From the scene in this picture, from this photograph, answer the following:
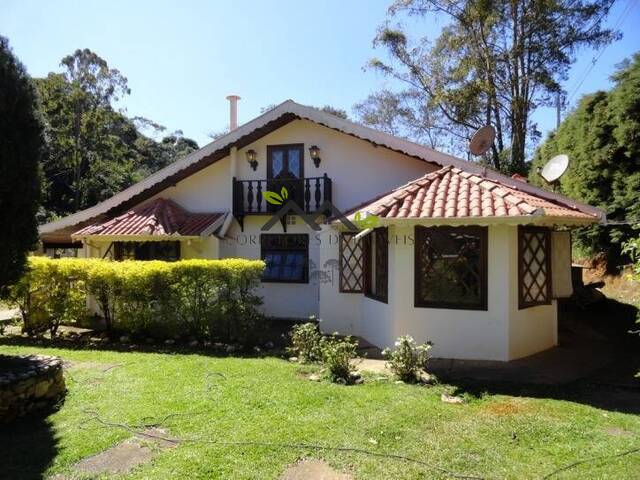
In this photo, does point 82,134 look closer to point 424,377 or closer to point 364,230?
point 364,230

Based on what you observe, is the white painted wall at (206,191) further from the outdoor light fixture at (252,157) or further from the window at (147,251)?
the window at (147,251)

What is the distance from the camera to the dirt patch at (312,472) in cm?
465

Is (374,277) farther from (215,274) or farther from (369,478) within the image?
(369,478)

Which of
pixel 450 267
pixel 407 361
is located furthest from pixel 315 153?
pixel 407 361

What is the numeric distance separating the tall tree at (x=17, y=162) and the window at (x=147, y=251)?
6.97 metres

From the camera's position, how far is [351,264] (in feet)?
39.4

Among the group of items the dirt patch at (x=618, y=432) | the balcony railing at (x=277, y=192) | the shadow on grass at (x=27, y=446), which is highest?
the balcony railing at (x=277, y=192)

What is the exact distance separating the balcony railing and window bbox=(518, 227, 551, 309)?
5.83 m

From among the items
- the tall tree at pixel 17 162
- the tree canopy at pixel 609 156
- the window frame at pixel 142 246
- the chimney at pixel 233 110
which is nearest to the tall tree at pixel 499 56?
the tree canopy at pixel 609 156

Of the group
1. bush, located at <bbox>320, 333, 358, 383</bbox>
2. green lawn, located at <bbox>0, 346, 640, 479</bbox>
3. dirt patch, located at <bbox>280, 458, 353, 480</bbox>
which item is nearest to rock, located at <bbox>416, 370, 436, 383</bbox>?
green lawn, located at <bbox>0, 346, 640, 479</bbox>

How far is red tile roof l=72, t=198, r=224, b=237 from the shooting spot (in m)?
13.6

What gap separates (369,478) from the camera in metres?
4.62

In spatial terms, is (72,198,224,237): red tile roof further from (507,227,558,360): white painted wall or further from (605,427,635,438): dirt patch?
(605,427,635,438): dirt patch

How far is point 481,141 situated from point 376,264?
3630 millimetres
